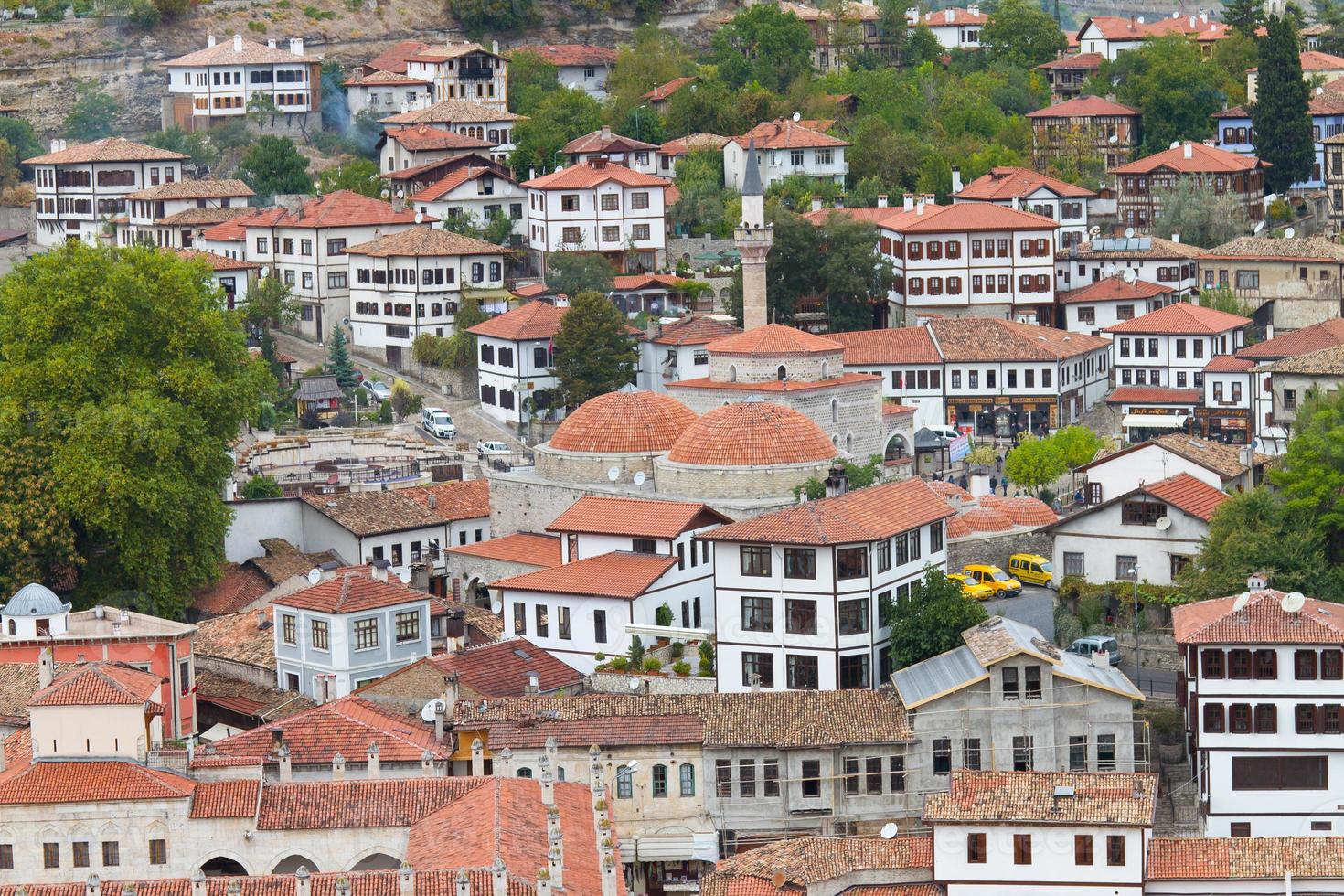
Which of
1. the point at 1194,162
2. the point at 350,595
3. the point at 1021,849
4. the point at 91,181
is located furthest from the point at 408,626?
the point at 1194,162

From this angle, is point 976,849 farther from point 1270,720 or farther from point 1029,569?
point 1029,569

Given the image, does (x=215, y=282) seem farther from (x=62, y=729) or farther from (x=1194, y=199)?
(x=62, y=729)

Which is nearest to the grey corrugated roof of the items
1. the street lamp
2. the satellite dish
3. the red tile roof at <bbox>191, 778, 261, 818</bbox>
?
the street lamp

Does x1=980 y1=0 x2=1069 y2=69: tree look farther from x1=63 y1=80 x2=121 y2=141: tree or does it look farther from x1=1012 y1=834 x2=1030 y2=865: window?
x1=1012 y1=834 x2=1030 y2=865: window

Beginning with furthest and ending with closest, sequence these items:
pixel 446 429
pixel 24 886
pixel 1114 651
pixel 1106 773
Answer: pixel 446 429, pixel 1114 651, pixel 1106 773, pixel 24 886

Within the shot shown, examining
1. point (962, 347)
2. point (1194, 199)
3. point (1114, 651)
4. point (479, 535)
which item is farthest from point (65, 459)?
point (1194, 199)

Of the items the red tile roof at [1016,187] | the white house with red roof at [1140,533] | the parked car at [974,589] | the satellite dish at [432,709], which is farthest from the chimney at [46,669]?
the red tile roof at [1016,187]
